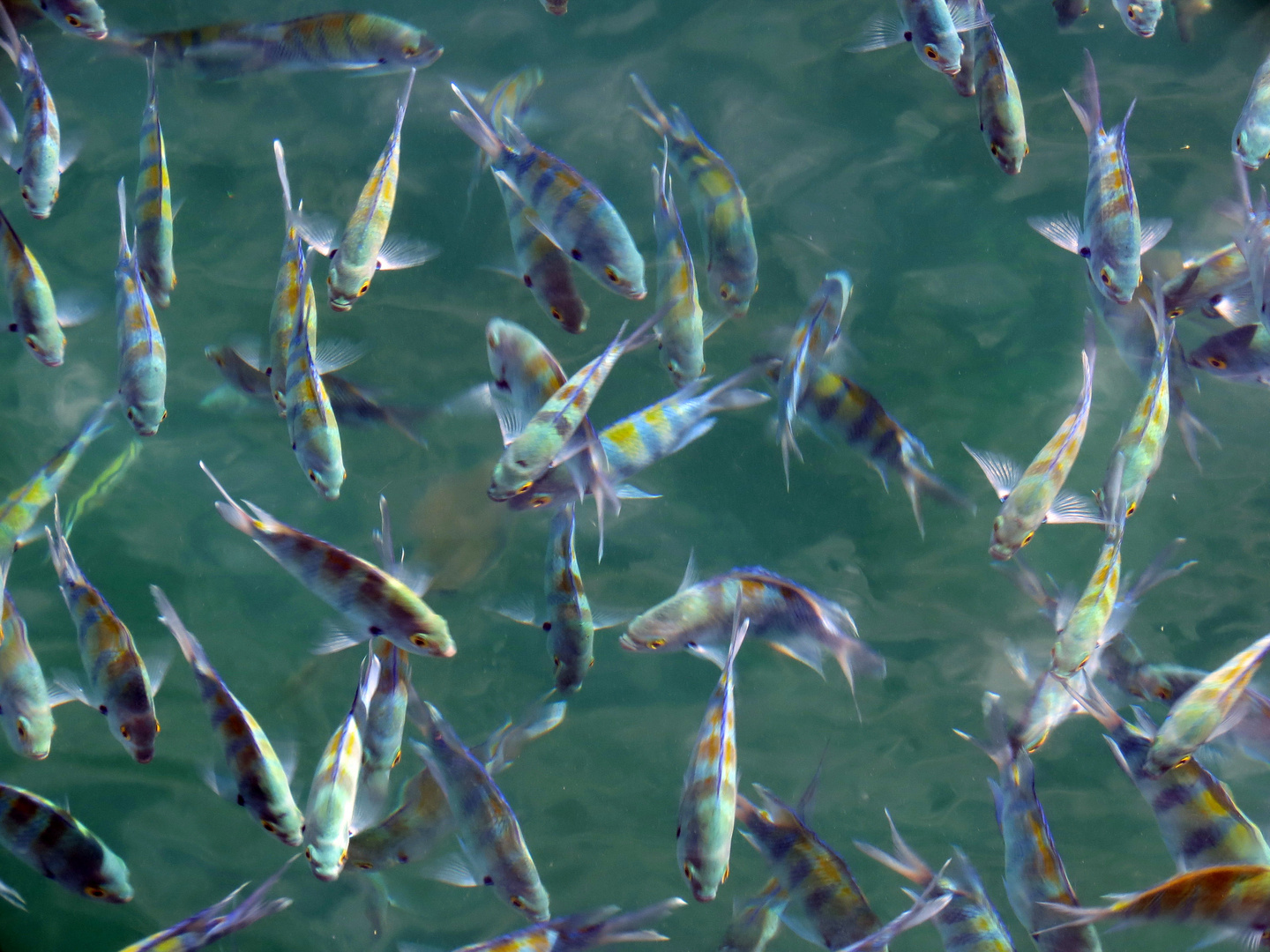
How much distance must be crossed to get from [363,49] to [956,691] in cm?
512

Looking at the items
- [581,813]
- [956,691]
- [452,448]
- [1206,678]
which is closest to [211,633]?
[452,448]

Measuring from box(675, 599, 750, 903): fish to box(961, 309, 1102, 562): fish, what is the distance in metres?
1.04

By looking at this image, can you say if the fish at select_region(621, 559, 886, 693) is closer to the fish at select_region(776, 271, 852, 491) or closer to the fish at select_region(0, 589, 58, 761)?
the fish at select_region(776, 271, 852, 491)

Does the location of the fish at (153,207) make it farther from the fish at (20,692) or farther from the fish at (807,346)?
the fish at (807,346)

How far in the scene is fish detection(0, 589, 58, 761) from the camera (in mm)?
3020

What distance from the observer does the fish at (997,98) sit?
2.98 m

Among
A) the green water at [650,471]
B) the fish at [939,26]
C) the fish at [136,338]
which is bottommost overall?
the green water at [650,471]

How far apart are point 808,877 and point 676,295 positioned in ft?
7.20

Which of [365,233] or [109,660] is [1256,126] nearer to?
[365,233]

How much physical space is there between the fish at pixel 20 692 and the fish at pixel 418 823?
125 centimetres

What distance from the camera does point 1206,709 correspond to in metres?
2.71

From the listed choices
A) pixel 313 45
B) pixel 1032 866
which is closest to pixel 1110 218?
pixel 1032 866

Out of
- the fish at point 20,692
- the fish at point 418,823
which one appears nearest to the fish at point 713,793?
the fish at point 418,823

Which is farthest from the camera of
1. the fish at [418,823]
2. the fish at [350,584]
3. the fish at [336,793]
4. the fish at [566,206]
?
the fish at [418,823]
